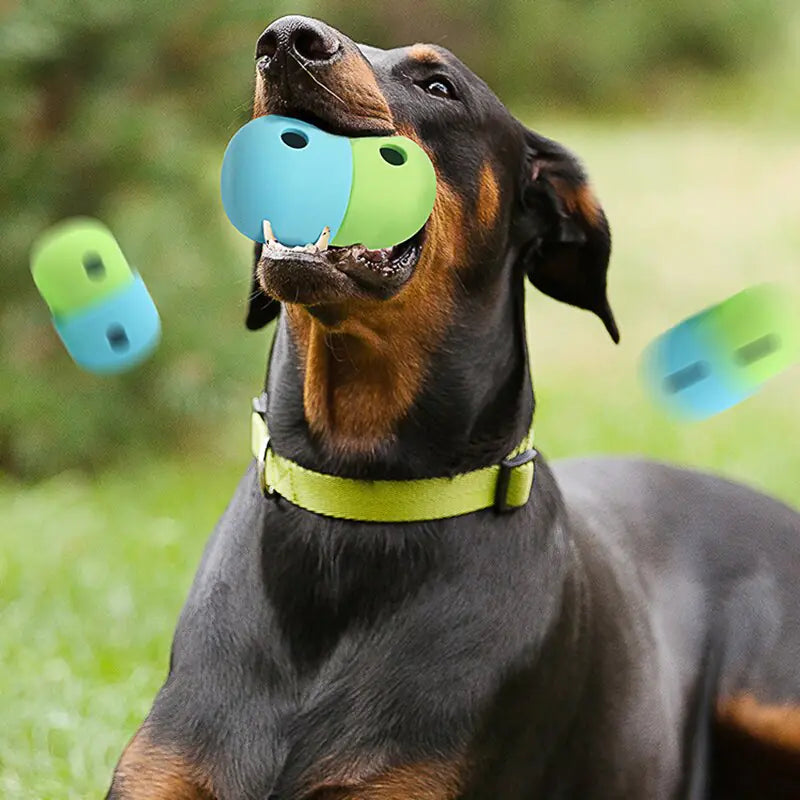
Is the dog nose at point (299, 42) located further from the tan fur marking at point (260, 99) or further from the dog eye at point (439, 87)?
the dog eye at point (439, 87)

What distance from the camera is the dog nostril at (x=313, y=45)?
8.47 feet

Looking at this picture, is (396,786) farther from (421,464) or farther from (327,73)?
(327,73)

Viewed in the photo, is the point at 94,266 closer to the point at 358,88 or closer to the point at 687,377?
the point at 358,88

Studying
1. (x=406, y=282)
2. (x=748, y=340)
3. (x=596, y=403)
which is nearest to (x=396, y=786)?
(x=406, y=282)

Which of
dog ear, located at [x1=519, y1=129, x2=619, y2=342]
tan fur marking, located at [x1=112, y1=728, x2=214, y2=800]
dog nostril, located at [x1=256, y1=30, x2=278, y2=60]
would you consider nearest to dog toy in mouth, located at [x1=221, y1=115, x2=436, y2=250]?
dog nostril, located at [x1=256, y1=30, x2=278, y2=60]

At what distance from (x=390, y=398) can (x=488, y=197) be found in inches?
18.3

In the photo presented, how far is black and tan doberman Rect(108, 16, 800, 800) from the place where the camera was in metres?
2.79

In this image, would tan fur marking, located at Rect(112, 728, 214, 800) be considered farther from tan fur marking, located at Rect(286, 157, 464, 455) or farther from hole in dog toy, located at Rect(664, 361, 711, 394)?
hole in dog toy, located at Rect(664, 361, 711, 394)

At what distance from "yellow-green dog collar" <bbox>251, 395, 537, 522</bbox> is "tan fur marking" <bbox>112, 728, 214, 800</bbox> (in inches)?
20.8

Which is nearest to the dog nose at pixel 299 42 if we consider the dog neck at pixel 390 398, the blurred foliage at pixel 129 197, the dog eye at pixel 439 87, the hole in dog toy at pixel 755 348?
the dog eye at pixel 439 87

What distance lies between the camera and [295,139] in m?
2.65

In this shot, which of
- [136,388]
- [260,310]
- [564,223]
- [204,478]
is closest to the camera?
[564,223]

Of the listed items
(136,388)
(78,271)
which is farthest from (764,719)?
(136,388)

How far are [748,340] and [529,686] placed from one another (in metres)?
0.86
